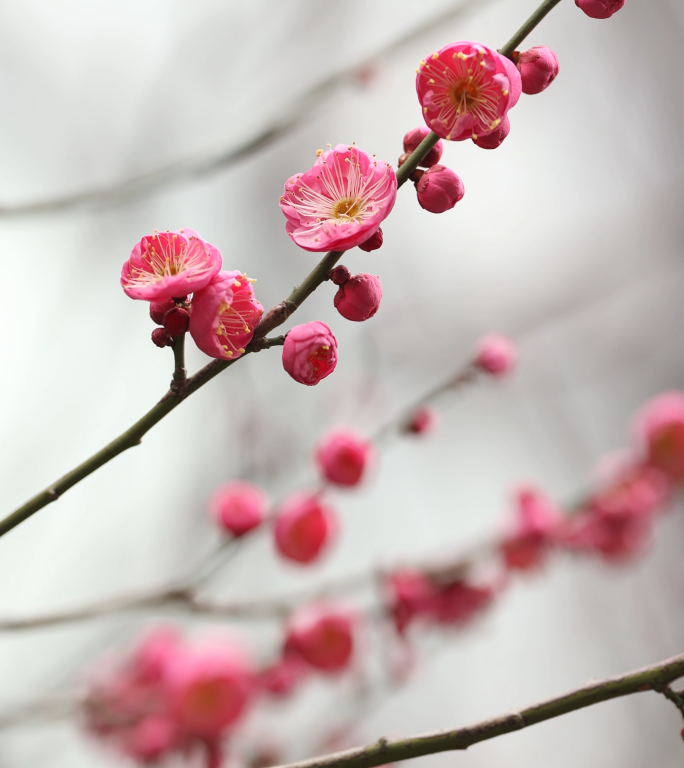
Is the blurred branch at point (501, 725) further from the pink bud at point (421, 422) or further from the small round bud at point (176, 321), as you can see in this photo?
the pink bud at point (421, 422)

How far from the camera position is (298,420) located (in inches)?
78.6

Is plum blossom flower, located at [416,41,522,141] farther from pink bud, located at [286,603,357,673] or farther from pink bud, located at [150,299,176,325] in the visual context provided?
pink bud, located at [286,603,357,673]

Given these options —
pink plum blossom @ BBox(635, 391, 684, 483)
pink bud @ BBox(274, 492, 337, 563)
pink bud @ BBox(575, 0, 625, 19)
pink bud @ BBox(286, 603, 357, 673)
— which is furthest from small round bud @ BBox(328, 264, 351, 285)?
pink plum blossom @ BBox(635, 391, 684, 483)

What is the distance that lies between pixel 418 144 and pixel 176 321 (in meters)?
0.21

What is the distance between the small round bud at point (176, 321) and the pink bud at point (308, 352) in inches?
2.5

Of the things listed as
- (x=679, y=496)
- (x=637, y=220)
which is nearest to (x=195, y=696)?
(x=679, y=496)

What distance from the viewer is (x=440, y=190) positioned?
402mm

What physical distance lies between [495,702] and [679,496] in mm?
1236

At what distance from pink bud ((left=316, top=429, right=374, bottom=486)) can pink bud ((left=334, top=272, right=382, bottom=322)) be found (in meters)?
0.48

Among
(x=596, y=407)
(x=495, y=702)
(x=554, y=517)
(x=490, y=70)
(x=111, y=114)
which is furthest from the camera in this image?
(x=596, y=407)

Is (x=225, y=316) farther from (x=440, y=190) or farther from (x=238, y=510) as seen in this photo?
(x=238, y=510)

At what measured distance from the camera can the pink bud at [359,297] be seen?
1.34 ft

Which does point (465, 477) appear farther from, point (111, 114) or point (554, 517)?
point (111, 114)

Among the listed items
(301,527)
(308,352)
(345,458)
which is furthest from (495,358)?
(308,352)
